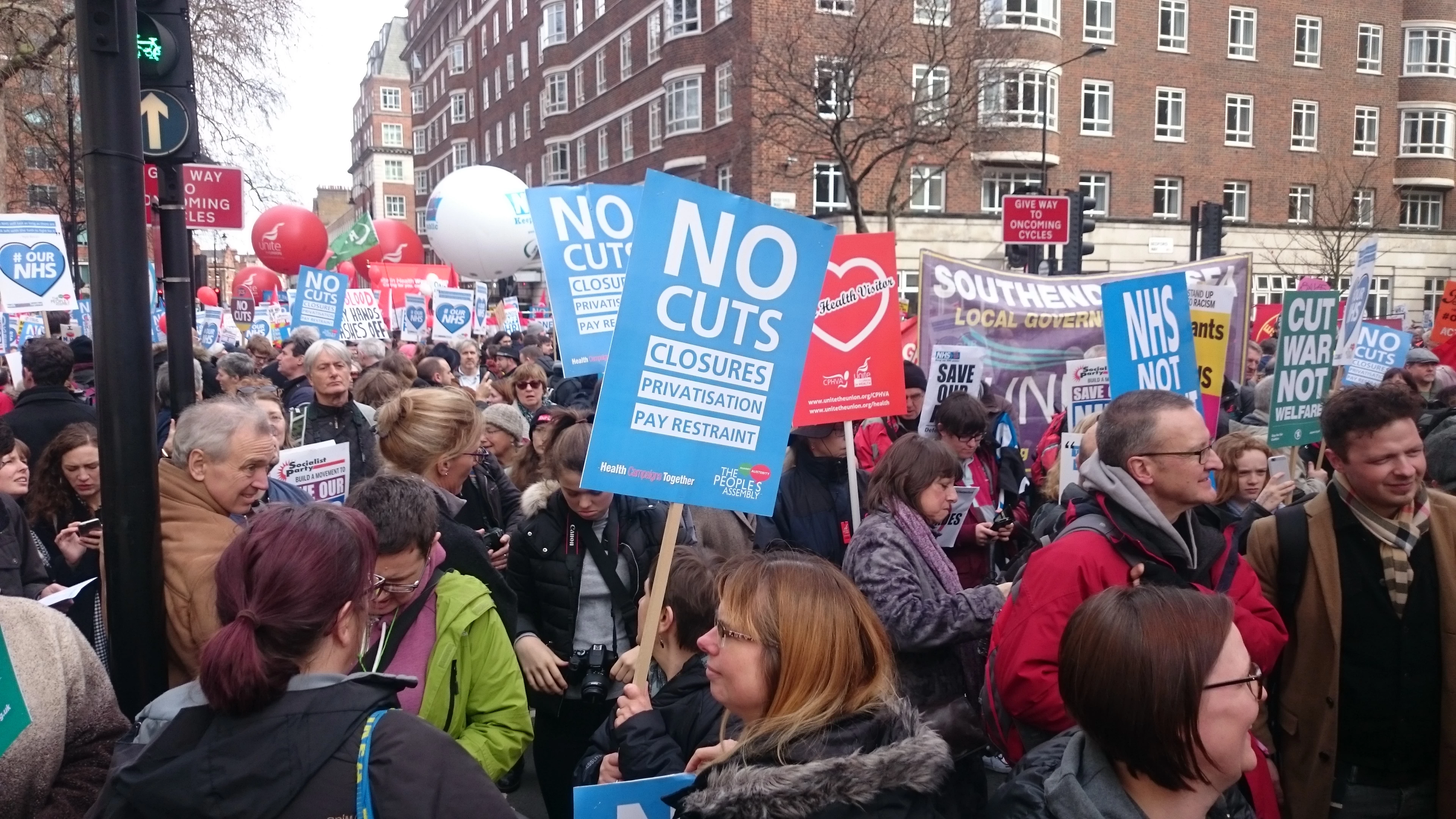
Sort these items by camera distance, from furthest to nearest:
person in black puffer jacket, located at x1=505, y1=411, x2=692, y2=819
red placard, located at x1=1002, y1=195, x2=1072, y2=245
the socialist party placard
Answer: red placard, located at x1=1002, y1=195, x2=1072, y2=245
the socialist party placard
person in black puffer jacket, located at x1=505, y1=411, x2=692, y2=819

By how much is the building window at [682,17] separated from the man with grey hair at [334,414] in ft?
111

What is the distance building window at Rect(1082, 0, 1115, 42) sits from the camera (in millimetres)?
37094

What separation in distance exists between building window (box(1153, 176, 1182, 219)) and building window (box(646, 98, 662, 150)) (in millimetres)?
18279

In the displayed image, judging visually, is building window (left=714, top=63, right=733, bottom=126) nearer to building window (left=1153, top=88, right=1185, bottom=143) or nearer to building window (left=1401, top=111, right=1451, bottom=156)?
building window (left=1153, top=88, right=1185, bottom=143)

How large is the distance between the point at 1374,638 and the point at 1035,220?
13.1 meters

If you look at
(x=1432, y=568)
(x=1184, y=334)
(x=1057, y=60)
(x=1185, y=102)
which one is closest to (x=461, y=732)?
(x=1432, y=568)

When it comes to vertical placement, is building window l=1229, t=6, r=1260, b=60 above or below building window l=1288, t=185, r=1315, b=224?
above

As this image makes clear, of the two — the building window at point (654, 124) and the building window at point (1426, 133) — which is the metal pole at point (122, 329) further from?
the building window at point (1426, 133)

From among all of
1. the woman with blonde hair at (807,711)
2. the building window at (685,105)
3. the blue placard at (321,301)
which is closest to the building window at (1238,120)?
the building window at (685,105)

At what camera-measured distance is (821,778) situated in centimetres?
192

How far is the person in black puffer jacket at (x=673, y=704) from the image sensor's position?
8.27ft

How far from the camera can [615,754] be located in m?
2.68

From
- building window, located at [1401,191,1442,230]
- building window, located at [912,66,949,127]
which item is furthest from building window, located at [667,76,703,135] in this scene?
building window, located at [1401,191,1442,230]

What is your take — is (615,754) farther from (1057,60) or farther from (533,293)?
(533,293)
